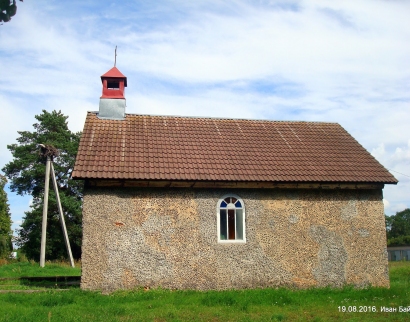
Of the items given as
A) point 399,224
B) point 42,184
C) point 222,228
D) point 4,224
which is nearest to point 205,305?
point 222,228

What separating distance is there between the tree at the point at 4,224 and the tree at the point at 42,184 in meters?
3.78

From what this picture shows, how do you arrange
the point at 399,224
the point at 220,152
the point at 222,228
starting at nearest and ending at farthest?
the point at 222,228, the point at 220,152, the point at 399,224

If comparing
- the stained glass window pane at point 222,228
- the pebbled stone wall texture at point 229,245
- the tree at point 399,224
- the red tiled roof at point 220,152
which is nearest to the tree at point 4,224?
the red tiled roof at point 220,152

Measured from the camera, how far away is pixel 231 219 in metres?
13.8

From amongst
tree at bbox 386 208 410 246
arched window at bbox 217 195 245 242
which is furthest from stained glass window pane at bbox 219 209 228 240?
tree at bbox 386 208 410 246

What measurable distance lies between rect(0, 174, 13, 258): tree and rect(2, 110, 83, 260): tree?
3.78 metres

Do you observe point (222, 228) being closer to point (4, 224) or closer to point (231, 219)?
point (231, 219)

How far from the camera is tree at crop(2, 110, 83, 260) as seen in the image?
36.1 metres

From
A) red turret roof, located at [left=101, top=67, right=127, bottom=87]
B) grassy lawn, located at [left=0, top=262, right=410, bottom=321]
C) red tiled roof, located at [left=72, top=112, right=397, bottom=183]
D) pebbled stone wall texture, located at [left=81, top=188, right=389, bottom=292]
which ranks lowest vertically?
grassy lawn, located at [left=0, top=262, right=410, bottom=321]

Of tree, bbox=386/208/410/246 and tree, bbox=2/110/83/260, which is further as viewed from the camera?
tree, bbox=386/208/410/246

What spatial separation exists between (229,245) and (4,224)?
3733cm

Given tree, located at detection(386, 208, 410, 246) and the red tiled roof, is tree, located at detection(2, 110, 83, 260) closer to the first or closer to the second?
the red tiled roof

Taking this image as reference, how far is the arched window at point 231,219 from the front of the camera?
1367 centimetres

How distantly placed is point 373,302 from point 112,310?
689 cm
